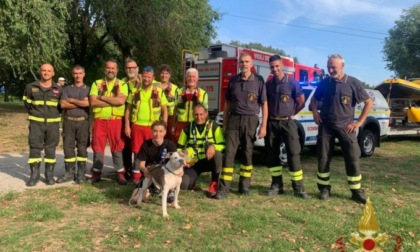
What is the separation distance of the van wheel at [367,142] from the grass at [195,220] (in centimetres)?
346

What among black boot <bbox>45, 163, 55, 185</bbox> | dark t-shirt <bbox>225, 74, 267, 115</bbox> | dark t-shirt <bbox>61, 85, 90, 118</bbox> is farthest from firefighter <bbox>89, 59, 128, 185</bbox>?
A: dark t-shirt <bbox>225, 74, 267, 115</bbox>

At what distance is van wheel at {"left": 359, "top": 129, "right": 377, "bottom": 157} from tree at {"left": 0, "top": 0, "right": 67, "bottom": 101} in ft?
33.0

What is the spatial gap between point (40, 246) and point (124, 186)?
2479mm

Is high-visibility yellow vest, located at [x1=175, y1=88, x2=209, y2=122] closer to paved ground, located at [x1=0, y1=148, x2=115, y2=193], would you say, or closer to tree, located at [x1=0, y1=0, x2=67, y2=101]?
paved ground, located at [x1=0, y1=148, x2=115, y2=193]

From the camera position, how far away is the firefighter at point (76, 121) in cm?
645

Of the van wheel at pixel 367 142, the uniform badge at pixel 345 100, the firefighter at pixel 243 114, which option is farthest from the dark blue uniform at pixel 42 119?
the van wheel at pixel 367 142

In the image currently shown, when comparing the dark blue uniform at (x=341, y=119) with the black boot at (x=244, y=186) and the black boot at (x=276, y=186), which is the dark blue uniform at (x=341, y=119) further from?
the black boot at (x=244, y=186)

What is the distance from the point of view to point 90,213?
16.9 feet

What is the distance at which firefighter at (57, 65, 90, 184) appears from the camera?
6.45 meters

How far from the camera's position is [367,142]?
10.6m

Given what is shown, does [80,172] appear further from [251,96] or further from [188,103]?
[251,96]

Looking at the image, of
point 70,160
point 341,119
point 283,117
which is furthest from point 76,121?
point 341,119

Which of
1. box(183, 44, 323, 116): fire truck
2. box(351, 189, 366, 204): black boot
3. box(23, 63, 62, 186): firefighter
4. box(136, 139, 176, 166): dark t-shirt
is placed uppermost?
box(183, 44, 323, 116): fire truck

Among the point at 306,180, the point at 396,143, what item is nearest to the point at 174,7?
the point at 396,143
